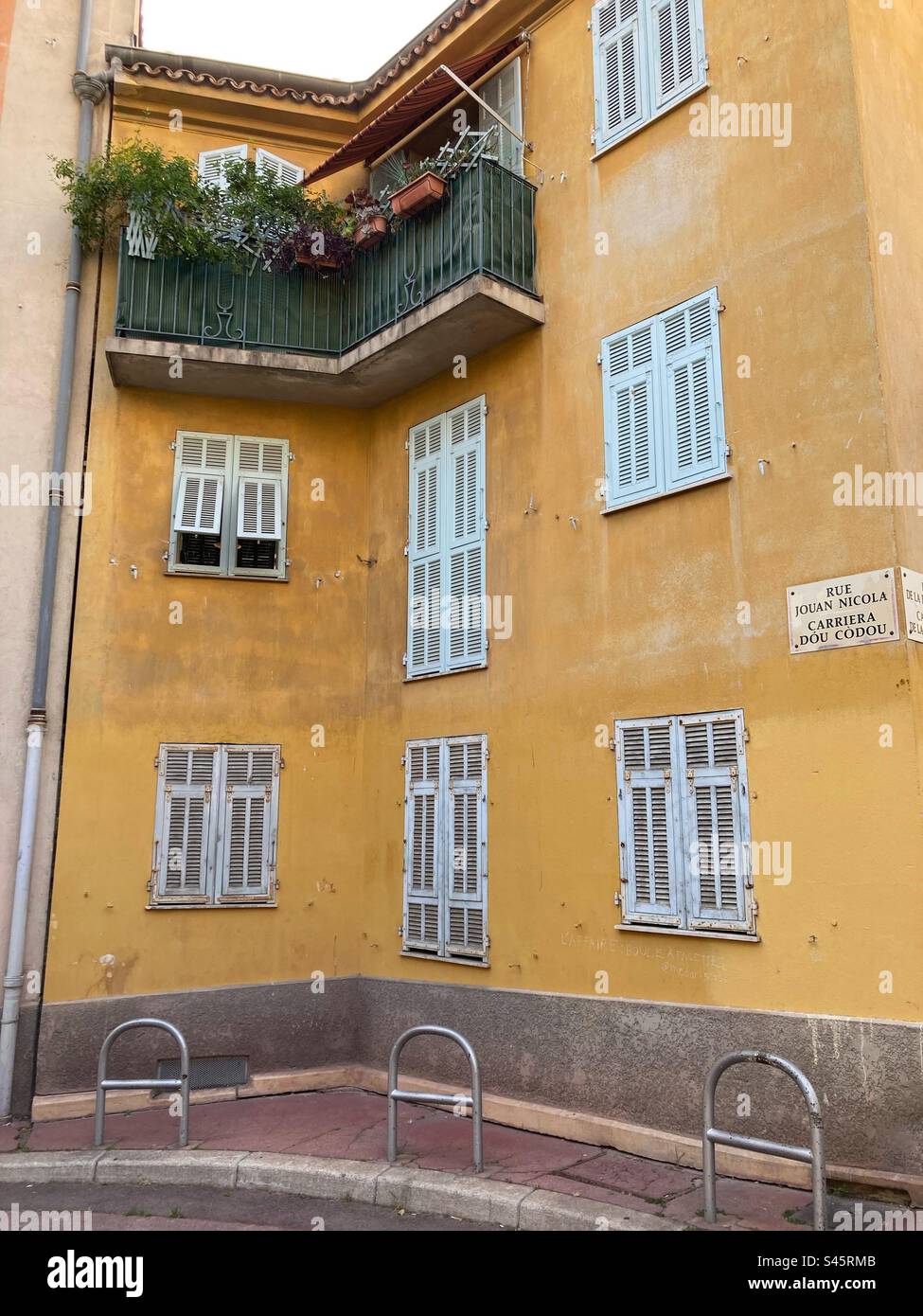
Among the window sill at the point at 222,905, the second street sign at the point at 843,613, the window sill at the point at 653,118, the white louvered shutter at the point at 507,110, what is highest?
the white louvered shutter at the point at 507,110

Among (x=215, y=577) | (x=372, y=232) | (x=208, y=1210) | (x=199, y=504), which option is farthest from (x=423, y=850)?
(x=372, y=232)

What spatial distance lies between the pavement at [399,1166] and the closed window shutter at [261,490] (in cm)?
528

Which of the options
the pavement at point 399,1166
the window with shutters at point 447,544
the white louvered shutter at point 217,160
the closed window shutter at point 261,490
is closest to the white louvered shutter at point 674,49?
the window with shutters at point 447,544

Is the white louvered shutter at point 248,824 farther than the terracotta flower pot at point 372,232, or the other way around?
the terracotta flower pot at point 372,232

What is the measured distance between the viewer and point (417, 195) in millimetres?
10094

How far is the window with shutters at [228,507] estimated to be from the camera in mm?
10695

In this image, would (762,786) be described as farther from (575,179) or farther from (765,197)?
(575,179)

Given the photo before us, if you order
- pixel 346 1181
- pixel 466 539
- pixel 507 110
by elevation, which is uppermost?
pixel 507 110

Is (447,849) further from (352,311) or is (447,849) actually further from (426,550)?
(352,311)

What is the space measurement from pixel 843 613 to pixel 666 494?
1856 millimetres

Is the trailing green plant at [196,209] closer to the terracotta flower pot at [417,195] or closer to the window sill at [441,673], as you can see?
the terracotta flower pot at [417,195]

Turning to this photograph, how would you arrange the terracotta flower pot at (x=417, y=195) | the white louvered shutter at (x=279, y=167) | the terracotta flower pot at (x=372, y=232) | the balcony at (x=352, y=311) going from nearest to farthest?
the balcony at (x=352, y=311) → the terracotta flower pot at (x=417, y=195) → the terracotta flower pot at (x=372, y=232) → the white louvered shutter at (x=279, y=167)

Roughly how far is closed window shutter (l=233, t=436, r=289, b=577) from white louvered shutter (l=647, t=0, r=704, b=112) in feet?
16.4

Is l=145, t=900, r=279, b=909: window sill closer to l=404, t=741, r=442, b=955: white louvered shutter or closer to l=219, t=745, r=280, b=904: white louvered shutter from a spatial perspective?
l=219, t=745, r=280, b=904: white louvered shutter
